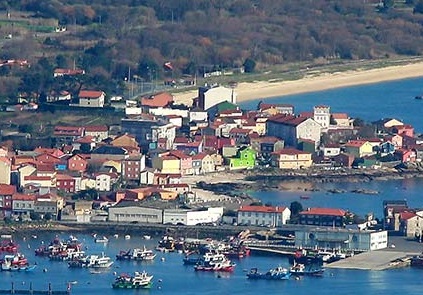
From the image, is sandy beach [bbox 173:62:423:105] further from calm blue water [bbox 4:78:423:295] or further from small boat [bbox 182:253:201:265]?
small boat [bbox 182:253:201:265]

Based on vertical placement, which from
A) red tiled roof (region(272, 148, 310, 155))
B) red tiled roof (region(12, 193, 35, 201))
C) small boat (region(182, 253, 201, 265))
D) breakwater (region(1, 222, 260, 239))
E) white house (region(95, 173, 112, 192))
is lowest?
small boat (region(182, 253, 201, 265))

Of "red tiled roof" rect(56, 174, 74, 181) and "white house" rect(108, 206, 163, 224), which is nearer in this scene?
"white house" rect(108, 206, 163, 224)

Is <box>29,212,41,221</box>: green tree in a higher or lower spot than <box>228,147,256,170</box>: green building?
lower

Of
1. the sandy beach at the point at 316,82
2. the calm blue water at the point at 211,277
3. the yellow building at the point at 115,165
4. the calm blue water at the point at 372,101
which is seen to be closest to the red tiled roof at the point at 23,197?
the calm blue water at the point at 211,277

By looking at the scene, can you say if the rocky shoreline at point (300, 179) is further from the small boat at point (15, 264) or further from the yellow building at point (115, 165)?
the small boat at point (15, 264)

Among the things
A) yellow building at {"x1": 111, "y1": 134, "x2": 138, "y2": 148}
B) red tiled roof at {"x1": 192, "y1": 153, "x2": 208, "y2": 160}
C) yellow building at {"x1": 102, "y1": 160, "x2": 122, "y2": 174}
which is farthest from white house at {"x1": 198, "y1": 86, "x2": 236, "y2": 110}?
yellow building at {"x1": 102, "y1": 160, "x2": 122, "y2": 174}

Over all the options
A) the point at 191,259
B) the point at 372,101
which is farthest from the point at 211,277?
the point at 372,101
